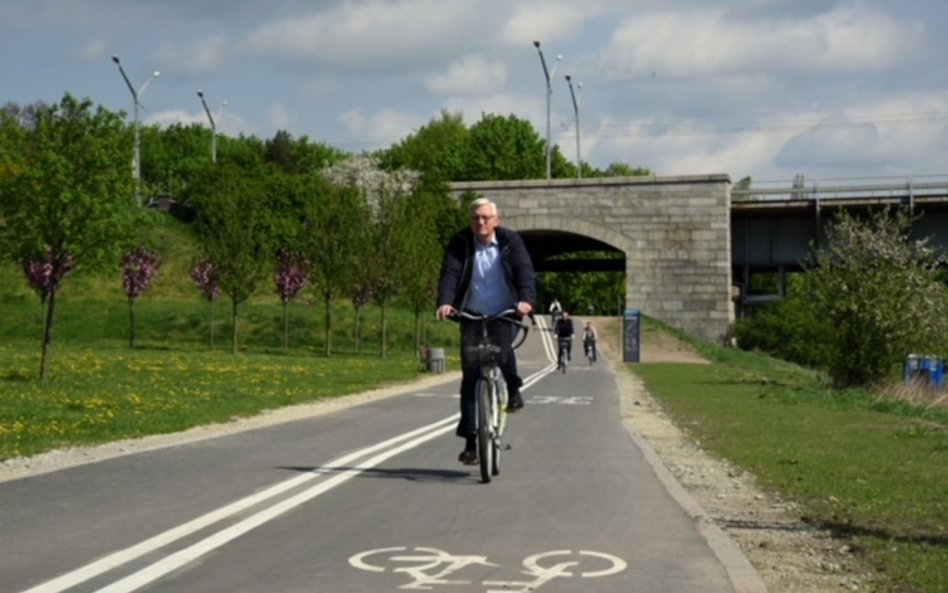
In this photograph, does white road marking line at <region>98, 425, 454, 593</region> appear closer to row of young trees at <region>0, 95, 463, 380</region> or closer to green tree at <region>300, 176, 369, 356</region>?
row of young trees at <region>0, 95, 463, 380</region>

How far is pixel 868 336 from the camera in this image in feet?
112

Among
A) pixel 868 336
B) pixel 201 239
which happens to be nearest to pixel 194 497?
pixel 868 336

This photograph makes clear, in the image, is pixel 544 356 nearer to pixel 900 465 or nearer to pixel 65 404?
pixel 65 404

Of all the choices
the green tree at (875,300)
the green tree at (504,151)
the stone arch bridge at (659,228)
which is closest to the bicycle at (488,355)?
the green tree at (875,300)

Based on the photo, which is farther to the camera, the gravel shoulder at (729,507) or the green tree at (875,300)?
the green tree at (875,300)

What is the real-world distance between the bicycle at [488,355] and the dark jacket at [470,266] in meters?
0.21

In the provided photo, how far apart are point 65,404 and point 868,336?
19.1m

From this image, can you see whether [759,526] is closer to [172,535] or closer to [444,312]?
[444,312]

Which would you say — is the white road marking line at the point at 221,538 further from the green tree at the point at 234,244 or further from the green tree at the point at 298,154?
the green tree at the point at 298,154

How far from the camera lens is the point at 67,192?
30.9m

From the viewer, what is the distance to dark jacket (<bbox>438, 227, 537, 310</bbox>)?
40.2ft

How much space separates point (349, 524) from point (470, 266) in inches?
139

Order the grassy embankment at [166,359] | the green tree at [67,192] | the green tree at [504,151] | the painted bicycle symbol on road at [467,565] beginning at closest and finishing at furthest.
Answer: the painted bicycle symbol on road at [467,565]
the grassy embankment at [166,359]
the green tree at [67,192]
the green tree at [504,151]

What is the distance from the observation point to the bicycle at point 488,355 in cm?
1215
